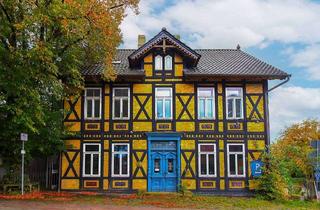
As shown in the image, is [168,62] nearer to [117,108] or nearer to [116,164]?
[117,108]

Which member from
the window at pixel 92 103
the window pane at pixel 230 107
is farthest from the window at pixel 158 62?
the window pane at pixel 230 107

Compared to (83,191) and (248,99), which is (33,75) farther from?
(248,99)

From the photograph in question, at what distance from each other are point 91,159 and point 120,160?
1651mm

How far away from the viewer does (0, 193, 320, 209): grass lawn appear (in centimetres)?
1841

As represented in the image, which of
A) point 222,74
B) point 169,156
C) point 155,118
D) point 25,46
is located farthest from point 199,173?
point 25,46

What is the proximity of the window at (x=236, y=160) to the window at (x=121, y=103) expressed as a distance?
621 centimetres

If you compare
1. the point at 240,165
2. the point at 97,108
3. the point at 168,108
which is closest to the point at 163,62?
the point at 168,108

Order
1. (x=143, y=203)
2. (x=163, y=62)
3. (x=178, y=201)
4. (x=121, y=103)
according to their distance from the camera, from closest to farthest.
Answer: (x=143, y=203) < (x=178, y=201) < (x=121, y=103) < (x=163, y=62)

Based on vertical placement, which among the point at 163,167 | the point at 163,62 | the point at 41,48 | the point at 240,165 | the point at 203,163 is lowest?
the point at 163,167

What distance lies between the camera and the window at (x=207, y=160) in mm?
23656

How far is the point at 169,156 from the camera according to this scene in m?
23.9

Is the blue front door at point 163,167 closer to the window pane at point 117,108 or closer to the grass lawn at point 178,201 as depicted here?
the grass lawn at point 178,201

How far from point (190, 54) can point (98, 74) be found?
529 centimetres

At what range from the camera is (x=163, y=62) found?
24.5 metres
